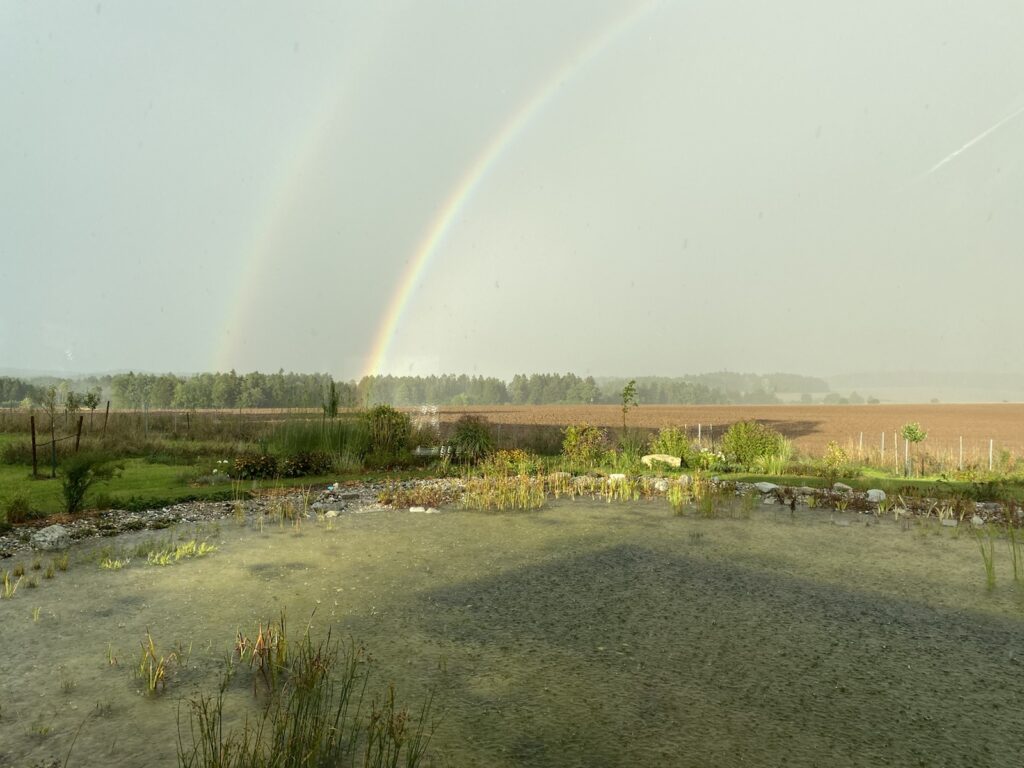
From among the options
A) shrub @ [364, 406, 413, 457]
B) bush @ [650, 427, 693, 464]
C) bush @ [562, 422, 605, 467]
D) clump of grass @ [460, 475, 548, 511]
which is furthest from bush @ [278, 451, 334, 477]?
bush @ [650, 427, 693, 464]

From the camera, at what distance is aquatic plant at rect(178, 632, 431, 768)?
119 inches

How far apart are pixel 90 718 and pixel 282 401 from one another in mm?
16368

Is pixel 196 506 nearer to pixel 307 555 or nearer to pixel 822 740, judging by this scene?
pixel 307 555

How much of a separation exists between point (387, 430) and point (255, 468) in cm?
414

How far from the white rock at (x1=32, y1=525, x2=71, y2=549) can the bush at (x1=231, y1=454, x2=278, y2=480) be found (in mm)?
4960

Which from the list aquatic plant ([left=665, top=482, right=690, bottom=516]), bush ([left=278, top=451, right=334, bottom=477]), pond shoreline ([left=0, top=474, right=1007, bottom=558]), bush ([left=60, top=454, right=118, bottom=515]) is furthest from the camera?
bush ([left=278, top=451, right=334, bottom=477])

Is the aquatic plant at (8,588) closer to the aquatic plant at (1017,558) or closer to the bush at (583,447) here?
the aquatic plant at (1017,558)

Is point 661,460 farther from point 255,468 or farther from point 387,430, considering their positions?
point 255,468

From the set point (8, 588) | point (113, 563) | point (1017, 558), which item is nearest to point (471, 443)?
point (113, 563)

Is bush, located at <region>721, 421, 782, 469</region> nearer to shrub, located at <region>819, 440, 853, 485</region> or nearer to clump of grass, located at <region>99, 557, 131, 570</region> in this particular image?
shrub, located at <region>819, 440, 853, 485</region>

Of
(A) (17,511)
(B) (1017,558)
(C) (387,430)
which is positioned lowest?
(B) (1017,558)

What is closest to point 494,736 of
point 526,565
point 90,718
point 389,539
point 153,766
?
point 153,766

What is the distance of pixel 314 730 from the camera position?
3219mm

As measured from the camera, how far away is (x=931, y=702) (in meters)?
4.10
